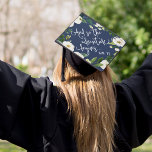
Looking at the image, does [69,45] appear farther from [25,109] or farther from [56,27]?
[56,27]

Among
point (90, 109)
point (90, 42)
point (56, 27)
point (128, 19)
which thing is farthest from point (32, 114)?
point (56, 27)

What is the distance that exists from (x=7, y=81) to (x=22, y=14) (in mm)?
10703

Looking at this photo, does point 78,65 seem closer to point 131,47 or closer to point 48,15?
point 131,47

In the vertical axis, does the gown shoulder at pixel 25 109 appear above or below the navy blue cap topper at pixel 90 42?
below

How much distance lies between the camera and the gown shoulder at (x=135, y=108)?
2.40 meters

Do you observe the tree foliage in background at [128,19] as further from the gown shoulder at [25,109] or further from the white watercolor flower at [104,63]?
the gown shoulder at [25,109]

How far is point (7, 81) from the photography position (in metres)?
2.05

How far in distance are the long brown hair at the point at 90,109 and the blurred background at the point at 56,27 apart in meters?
2.43

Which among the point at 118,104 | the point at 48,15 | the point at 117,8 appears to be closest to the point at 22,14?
the point at 48,15

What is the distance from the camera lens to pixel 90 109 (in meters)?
2.21

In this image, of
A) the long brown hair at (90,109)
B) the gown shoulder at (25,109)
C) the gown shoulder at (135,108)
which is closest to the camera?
the gown shoulder at (25,109)

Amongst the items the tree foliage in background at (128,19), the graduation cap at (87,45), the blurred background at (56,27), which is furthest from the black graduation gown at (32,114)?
the tree foliage in background at (128,19)

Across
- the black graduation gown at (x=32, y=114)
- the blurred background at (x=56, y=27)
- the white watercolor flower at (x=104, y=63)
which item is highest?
the white watercolor flower at (x=104, y=63)

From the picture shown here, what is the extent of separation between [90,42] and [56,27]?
11.8 m
